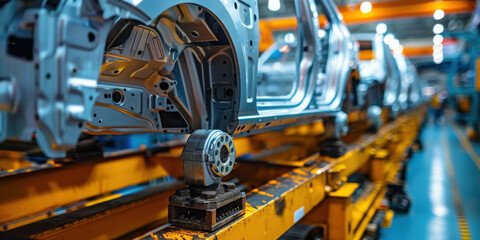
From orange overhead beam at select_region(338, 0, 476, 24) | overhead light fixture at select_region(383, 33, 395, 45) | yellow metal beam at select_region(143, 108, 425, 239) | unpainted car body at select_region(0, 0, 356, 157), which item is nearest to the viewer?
unpainted car body at select_region(0, 0, 356, 157)

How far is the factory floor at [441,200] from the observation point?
12.9 feet

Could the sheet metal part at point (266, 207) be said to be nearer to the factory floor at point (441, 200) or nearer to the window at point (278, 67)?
the window at point (278, 67)

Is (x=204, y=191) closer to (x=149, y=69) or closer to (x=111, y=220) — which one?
(x=149, y=69)

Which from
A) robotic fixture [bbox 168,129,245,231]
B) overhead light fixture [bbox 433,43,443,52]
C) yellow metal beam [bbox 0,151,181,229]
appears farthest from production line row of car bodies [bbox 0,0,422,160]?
overhead light fixture [bbox 433,43,443,52]

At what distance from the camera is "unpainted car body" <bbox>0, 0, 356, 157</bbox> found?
1042 millimetres

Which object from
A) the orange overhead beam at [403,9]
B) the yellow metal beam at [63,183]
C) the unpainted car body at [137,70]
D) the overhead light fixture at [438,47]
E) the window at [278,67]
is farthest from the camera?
the overhead light fixture at [438,47]

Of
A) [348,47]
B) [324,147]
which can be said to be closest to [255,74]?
[324,147]

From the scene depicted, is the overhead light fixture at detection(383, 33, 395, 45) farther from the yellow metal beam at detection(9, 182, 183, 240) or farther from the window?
the yellow metal beam at detection(9, 182, 183, 240)

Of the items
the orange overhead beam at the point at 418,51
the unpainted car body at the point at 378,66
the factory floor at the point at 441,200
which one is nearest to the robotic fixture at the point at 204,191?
the factory floor at the point at 441,200

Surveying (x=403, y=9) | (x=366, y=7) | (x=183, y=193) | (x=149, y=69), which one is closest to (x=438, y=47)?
(x=403, y=9)

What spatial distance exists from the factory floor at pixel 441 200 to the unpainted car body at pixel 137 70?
6.06ft

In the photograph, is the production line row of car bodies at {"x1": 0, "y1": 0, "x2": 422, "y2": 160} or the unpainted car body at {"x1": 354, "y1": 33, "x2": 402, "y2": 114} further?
the unpainted car body at {"x1": 354, "y1": 33, "x2": 402, "y2": 114}

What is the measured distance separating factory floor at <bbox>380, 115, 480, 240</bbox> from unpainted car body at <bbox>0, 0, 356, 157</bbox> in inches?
72.7

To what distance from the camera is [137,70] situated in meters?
1.85
